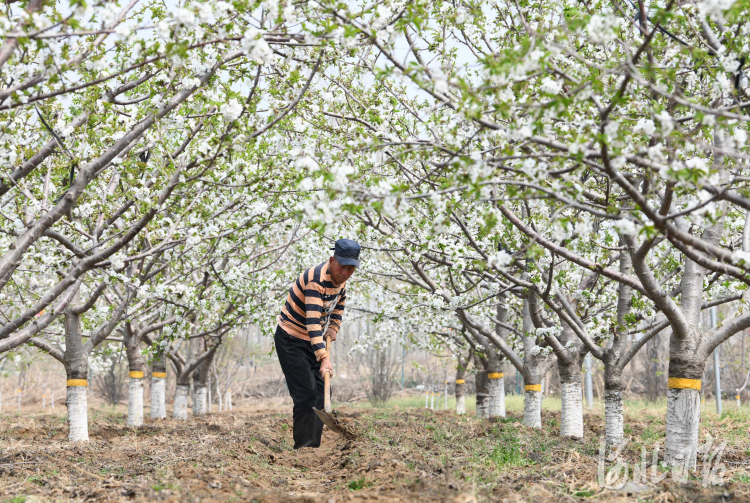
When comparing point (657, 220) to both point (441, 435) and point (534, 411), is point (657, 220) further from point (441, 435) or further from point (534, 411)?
point (534, 411)

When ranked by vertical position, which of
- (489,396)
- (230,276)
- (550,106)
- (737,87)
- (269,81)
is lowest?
(489,396)

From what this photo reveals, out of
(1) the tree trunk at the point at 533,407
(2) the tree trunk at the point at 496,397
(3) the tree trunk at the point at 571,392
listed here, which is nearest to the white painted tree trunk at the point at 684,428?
(3) the tree trunk at the point at 571,392

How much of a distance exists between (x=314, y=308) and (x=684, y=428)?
3.37 m

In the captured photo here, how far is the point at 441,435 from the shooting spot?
755cm

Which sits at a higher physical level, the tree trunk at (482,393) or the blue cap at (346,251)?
the blue cap at (346,251)

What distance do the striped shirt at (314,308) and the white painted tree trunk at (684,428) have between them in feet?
10.3

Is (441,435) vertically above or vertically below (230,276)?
below

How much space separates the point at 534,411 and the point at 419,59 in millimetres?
5950

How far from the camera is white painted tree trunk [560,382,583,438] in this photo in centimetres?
775

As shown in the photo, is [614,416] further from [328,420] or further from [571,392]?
[328,420]

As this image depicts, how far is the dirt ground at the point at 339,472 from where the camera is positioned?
3621 millimetres

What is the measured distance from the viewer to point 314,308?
19.4ft

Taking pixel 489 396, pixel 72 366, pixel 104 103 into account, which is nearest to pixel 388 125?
pixel 104 103

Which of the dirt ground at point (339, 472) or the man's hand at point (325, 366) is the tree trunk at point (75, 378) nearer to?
the dirt ground at point (339, 472)
